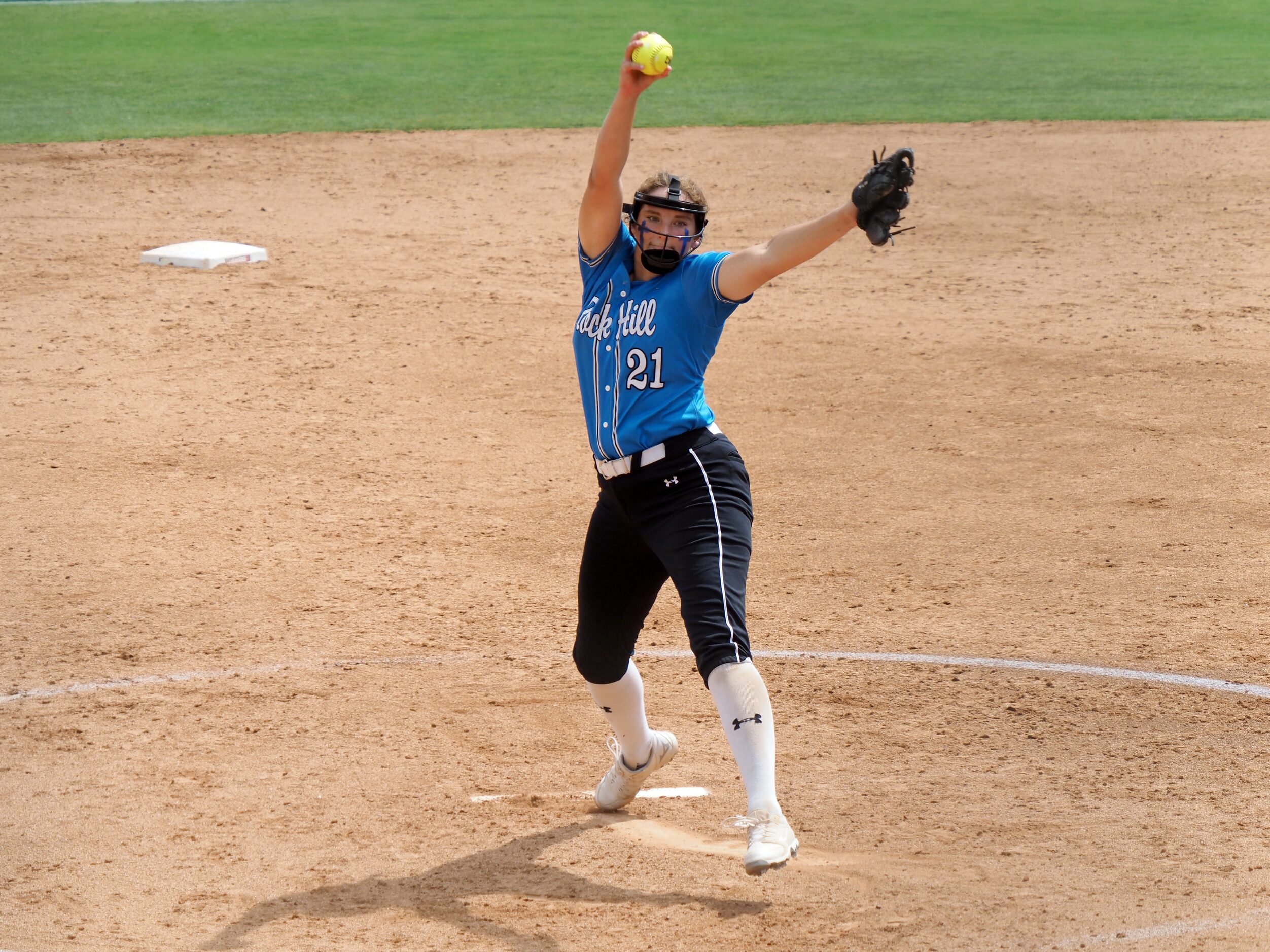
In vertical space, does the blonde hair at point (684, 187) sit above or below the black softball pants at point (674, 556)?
above

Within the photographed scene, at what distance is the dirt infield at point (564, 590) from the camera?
4.32 metres

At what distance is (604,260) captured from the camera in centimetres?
460

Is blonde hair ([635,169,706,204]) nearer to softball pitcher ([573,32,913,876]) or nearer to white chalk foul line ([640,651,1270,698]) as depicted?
softball pitcher ([573,32,913,876])

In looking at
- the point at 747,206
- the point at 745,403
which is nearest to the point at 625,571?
the point at 745,403

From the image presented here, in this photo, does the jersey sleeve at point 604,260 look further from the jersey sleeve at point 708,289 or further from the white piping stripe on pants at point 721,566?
the white piping stripe on pants at point 721,566

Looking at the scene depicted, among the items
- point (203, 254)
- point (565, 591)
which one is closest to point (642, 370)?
point (565, 591)

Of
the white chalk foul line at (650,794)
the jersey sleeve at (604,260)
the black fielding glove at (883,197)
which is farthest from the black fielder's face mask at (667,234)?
the white chalk foul line at (650,794)

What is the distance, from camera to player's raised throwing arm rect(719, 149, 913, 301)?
4.02 metres

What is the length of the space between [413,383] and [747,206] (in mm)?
5289

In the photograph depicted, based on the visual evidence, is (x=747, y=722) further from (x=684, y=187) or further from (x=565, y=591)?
(x=565, y=591)

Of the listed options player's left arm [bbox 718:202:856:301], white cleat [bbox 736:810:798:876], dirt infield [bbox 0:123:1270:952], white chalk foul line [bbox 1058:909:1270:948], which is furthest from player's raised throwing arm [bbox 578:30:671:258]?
white chalk foul line [bbox 1058:909:1270:948]

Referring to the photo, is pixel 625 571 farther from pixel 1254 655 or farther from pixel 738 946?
pixel 1254 655

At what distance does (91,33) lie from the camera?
977 inches

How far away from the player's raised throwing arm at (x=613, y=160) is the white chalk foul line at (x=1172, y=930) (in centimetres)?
245
